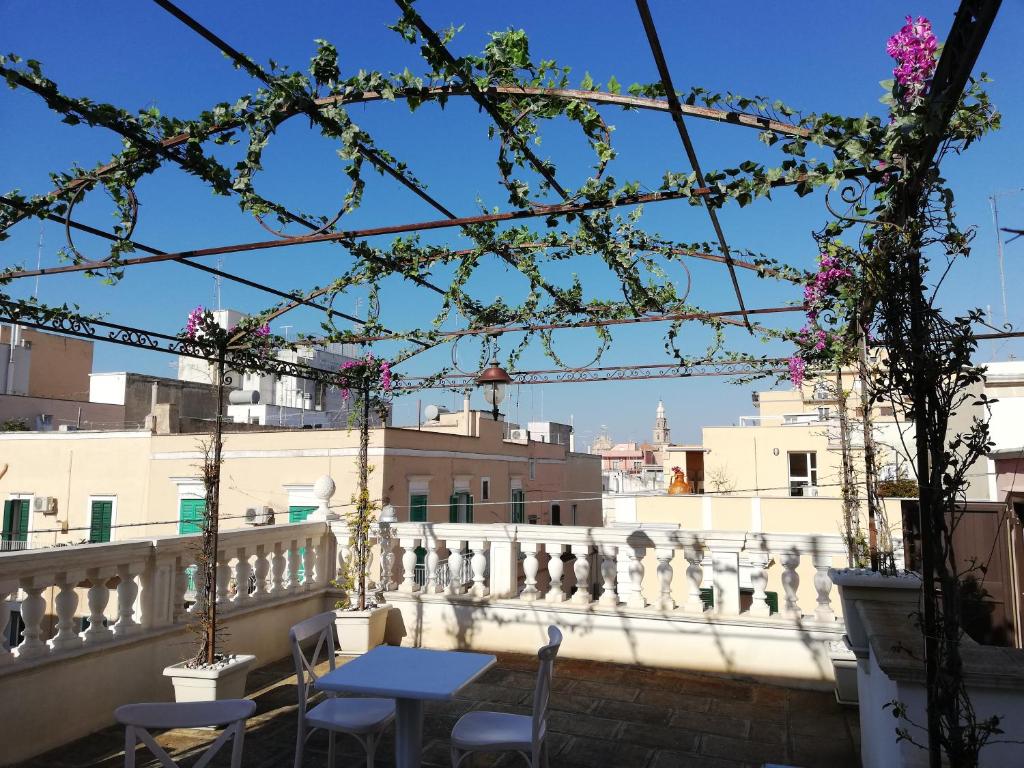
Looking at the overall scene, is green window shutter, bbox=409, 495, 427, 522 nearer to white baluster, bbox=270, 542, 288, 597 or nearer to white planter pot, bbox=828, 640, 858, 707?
white baluster, bbox=270, 542, 288, 597

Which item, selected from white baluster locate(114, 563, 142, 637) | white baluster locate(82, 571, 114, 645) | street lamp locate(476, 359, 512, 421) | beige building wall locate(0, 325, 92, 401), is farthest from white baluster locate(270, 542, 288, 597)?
beige building wall locate(0, 325, 92, 401)

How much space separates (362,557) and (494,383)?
82.8 inches

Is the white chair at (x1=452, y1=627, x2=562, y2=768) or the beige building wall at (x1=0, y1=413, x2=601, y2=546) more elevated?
the beige building wall at (x1=0, y1=413, x2=601, y2=546)

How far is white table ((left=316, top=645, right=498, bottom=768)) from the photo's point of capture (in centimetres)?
274

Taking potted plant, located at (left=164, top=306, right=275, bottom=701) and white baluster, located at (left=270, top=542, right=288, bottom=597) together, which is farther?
white baluster, located at (left=270, top=542, right=288, bottom=597)

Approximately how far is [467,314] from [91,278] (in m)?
3.44

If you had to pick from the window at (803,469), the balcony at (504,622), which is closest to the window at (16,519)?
the balcony at (504,622)

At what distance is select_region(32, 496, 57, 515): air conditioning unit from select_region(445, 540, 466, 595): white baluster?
13.9 m

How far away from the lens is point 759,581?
16.3ft

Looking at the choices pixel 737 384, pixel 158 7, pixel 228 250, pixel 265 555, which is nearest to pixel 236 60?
pixel 158 7

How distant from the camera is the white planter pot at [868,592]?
10.7 feet

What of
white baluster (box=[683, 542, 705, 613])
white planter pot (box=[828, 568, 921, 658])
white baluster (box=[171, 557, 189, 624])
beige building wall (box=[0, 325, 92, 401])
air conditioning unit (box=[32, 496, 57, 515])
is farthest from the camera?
beige building wall (box=[0, 325, 92, 401])

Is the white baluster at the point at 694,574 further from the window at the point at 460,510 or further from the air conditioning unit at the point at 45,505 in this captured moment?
the air conditioning unit at the point at 45,505

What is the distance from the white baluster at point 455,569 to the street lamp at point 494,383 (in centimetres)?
154
